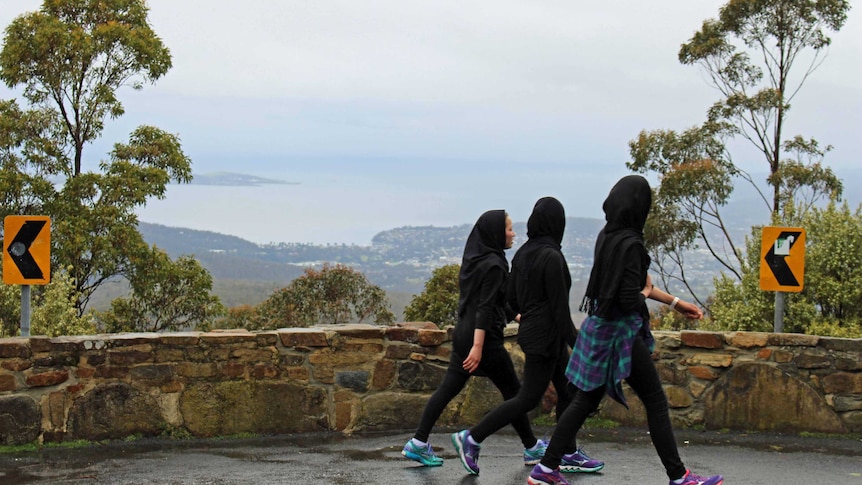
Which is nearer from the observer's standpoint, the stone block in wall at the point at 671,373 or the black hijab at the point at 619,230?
the black hijab at the point at 619,230

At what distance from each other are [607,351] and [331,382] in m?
3.42

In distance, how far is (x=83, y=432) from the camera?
908 centimetres

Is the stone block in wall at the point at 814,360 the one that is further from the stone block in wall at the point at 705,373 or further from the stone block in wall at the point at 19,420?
the stone block in wall at the point at 19,420

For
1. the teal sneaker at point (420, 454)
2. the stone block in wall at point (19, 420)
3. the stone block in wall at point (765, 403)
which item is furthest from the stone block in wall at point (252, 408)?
the stone block in wall at point (765, 403)

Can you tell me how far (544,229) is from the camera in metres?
7.61

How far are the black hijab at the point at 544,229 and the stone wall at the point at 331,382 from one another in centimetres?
234

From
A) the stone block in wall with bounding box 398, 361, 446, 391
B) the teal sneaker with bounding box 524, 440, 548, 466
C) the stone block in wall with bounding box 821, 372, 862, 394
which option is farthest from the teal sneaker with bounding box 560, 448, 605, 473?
the stone block in wall with bounding box 821, 372, 862, 394

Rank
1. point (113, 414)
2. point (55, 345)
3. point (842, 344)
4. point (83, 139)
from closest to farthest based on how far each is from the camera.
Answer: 1. point (55, 345)
2. point (113, 414)
3. point (842, 344)
4. point (83, 139)

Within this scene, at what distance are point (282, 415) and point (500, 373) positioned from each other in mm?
2519

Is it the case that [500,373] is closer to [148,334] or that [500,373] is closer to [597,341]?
[597,341]

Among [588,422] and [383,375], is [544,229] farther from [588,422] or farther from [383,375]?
[588,422]

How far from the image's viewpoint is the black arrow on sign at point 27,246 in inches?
361

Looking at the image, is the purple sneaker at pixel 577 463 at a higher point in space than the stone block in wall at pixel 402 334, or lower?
lower

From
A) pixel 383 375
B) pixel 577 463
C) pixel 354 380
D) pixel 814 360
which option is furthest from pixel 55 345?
pixel 814 360
